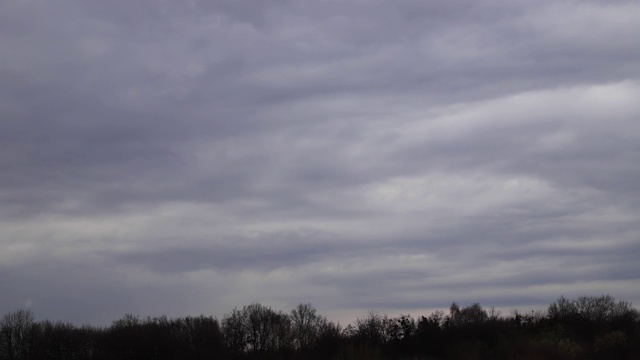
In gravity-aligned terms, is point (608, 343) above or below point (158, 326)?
below

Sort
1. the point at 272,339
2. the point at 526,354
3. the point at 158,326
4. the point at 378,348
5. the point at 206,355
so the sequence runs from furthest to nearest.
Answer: the point at 272,339 → the point at 158,326 → the point at 206,355 → the point at 378,348 → the point at 526,354

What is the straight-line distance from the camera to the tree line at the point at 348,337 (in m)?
73.5

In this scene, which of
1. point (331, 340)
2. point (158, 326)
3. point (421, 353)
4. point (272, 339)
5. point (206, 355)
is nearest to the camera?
point (421, 353)

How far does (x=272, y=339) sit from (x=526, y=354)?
51608mm

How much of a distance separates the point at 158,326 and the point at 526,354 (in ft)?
170

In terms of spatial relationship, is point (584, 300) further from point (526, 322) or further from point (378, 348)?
point (378, 348)

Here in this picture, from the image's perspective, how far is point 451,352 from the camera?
78.2 m

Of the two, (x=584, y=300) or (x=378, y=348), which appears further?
(x=584, y=300)

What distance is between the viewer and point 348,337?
86.2m

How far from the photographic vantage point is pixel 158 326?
104m

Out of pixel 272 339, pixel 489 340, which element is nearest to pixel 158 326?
pixel 272 339

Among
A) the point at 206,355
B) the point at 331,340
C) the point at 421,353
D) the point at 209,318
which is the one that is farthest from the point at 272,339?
the point at 421,353

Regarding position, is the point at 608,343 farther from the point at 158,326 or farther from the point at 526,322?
the point at 158,326

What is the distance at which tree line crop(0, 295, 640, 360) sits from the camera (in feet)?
241
